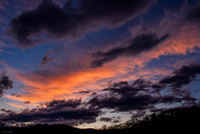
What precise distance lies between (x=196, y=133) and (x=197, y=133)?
9.83ft

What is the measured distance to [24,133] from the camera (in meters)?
195

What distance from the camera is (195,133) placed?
19900 cm

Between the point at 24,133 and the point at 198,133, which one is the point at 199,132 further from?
the point at 24,133

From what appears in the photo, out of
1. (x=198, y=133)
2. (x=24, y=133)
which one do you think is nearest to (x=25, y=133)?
(x=24, y=133)

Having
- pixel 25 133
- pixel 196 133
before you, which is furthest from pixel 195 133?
pixel 25 133

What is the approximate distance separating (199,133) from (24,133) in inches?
8061

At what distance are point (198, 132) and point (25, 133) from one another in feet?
680

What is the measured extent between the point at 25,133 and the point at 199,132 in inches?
8163

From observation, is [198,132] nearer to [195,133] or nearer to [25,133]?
[195,133]

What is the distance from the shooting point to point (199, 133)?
7505 inches

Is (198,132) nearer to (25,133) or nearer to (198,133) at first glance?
(198,133)

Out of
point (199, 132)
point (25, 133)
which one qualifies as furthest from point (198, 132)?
point (25, 133)

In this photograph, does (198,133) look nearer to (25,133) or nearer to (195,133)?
(195,133)

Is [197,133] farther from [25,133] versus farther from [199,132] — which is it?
[25,133]
